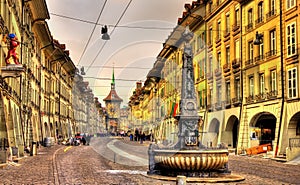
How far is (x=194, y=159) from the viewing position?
1617 cm

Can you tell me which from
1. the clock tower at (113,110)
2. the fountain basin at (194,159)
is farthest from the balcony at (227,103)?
the clock tower at (113,110)

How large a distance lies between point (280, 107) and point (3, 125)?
16.9 meters

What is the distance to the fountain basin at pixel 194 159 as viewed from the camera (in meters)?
16.1

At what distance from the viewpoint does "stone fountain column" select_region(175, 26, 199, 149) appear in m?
23.1

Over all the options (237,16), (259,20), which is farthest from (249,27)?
(237,16)

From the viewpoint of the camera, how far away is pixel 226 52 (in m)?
42.9

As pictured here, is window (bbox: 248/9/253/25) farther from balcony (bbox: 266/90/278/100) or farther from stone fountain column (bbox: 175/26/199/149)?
stone fountain column (bbox: 175/26/199/149)

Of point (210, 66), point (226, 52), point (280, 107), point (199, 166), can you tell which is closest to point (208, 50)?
point (210, 66)

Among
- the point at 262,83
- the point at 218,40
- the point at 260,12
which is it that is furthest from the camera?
the point at 218,40

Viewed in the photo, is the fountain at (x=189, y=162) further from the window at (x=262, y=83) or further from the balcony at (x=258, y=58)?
the balcony at (x=258, y=58)

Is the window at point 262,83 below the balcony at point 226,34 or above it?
below

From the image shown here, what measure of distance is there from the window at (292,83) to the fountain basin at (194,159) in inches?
606

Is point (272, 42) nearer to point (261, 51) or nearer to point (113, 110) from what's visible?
point (261, 51)

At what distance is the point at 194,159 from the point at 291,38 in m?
17.7
